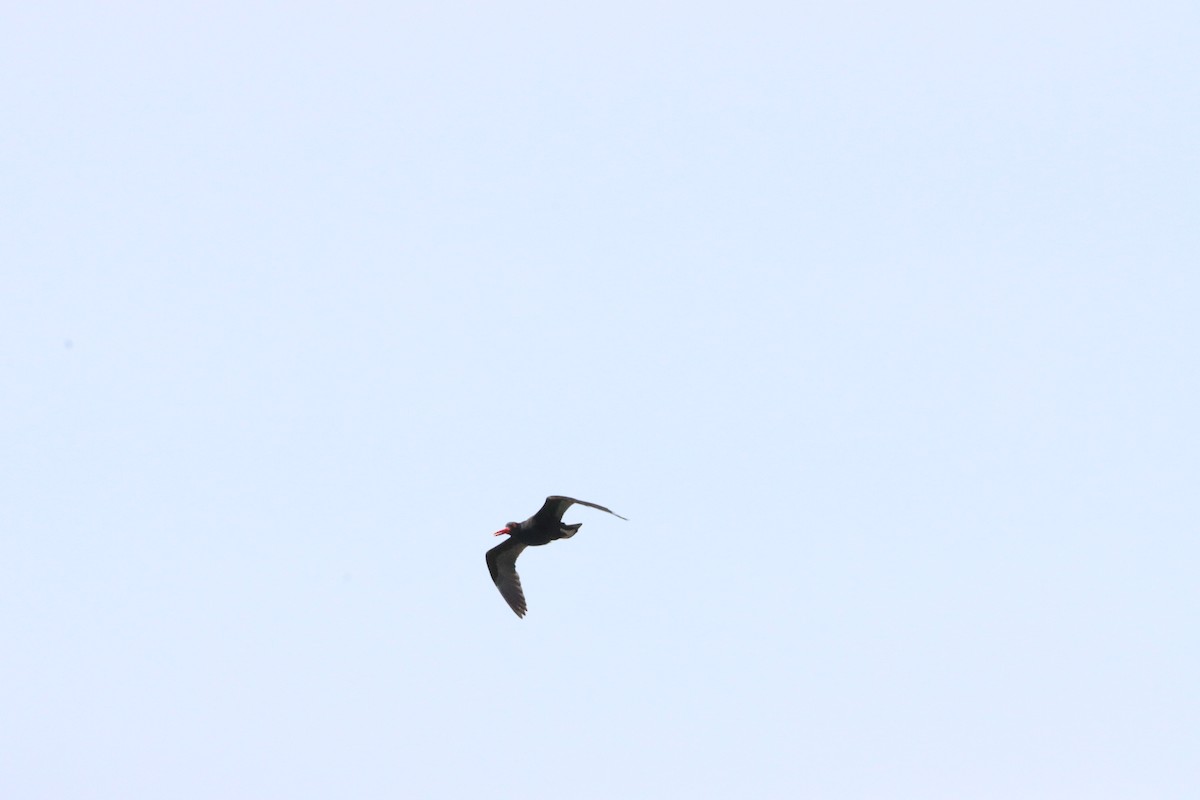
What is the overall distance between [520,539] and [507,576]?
167cm

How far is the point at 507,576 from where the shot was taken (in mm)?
34031

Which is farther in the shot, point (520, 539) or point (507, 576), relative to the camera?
point (507, 576)

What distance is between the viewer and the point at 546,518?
1255 inches

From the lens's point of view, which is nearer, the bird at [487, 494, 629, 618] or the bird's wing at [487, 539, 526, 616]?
the bird at [487, 494, 629, 618]

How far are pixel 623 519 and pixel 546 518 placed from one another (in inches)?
270

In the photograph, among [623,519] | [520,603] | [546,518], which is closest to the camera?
[623,519]

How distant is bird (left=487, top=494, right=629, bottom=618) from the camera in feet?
104

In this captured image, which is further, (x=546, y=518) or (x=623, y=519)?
(x=546, y=518)

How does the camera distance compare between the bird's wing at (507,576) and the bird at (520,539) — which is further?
the bird's wing at (507,576)

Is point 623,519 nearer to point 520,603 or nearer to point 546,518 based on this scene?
point 546,518

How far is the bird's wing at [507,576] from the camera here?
33781 mm

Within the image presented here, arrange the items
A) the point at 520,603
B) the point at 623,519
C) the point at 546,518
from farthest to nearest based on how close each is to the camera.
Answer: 1. the point at 520,603
2. the point at 546,518
3. the point at 623,519

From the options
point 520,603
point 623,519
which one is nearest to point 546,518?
point 520,603

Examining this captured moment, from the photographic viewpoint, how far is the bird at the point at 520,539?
31.7m
